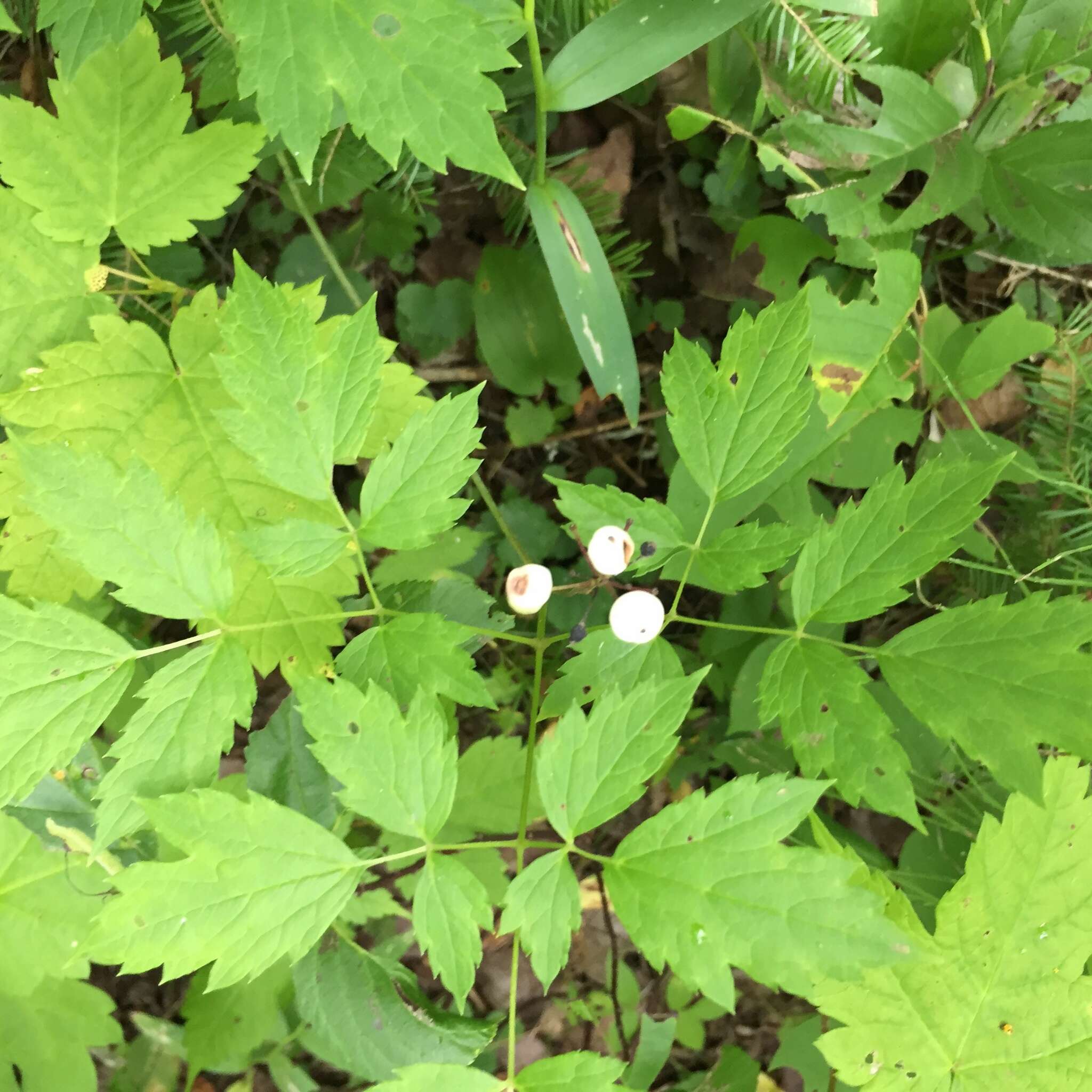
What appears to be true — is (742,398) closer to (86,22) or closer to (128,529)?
(128,529)

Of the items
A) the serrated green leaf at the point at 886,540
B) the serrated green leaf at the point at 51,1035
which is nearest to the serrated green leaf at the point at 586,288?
the serrated green leaf at the point at 886,540

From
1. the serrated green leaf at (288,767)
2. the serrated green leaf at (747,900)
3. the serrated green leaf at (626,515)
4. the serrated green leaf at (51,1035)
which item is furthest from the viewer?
the serrated green leaf at (51,1035)

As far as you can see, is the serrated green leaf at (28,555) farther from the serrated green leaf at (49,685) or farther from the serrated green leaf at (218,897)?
the serrated green leaf at (218,897)

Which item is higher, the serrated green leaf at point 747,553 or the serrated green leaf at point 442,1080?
the serrated green leaf at point 747,553

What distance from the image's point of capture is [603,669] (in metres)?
1.12

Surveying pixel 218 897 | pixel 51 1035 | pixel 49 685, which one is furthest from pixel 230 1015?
pixel 49 685

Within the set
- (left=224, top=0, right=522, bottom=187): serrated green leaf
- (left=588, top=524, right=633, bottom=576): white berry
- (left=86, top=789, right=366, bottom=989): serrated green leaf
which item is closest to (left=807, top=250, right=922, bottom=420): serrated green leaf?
(left=588, top=524, right=633, bottom=576): white berry

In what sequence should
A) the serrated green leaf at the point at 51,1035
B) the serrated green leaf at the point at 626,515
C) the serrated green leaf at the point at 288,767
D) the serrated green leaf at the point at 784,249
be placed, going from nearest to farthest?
the serrated green leaf at the point at 626,515
the serrated green leaf at the point at 288,767
the serrated green leaf at the point at 51,1035
the serrated green leaf at the point at 784,249

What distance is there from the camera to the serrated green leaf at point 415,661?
1.05 meters

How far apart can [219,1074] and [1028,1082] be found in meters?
1.68

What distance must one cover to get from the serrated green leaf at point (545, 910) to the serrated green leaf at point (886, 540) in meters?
0.50

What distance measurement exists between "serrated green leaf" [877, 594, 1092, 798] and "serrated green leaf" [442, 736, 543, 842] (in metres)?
0.74

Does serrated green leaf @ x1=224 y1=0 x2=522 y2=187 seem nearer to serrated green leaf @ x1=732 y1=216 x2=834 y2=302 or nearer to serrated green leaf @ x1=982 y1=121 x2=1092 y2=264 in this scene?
serrated green leaf @ x1=732 y1=216 x2=834 y2=302

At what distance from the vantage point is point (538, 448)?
1.90 metres
